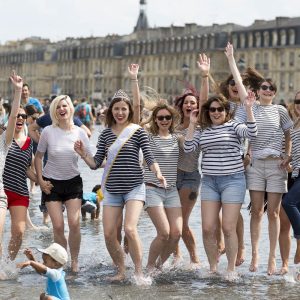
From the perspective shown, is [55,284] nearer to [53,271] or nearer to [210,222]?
[53,271]

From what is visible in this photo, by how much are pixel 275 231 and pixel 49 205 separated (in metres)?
2.10

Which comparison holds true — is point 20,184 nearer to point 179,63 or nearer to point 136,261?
point 136,261

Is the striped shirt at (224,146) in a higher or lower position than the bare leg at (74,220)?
higher

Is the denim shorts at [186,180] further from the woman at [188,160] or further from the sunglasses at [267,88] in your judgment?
the sunglasses at [267,88]

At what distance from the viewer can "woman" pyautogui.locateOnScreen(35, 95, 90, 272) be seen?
35.3ft

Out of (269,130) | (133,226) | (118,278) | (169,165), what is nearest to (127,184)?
(133,226)

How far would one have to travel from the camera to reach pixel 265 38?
115500 mm

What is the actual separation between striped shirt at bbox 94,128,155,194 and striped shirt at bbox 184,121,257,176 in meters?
0.43

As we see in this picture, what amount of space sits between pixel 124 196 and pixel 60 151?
0.76 meters

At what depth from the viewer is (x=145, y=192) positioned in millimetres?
10578

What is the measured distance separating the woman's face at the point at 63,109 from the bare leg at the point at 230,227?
1.62 meters

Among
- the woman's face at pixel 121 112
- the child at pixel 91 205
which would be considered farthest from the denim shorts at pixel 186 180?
the child at pixel 91 205

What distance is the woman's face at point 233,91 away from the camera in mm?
11383

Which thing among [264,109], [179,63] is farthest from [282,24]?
[264,109]
